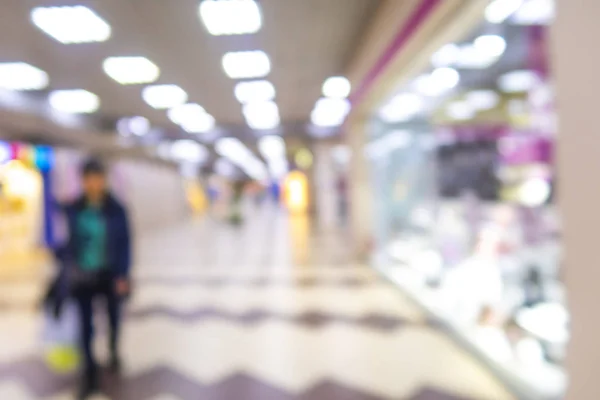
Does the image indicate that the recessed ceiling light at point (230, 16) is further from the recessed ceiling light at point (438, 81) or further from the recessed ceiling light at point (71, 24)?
the recessed ceiling light at point (438, 81)

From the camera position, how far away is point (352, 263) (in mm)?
7148

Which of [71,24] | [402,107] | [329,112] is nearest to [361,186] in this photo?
[402,107]

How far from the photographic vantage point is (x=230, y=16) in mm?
4785

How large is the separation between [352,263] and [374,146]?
2.03 meters

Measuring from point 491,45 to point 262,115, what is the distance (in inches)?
271

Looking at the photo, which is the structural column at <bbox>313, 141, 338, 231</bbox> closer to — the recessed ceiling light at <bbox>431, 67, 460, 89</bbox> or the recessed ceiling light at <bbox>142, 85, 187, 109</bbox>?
the recessed ceiling light at <bbox>142, 85, 187, 109</bbox>

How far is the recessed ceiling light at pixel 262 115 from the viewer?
379 inches

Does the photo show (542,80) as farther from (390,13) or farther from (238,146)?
(238,146)

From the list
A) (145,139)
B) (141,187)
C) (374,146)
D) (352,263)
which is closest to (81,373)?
(352,263)

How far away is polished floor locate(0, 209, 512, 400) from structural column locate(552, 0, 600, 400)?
1070mm

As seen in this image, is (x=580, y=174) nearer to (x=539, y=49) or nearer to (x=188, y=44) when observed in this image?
(x=539, y=49)

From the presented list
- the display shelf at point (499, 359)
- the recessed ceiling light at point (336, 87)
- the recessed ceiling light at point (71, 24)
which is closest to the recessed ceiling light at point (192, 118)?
the recessed ceiling light at point (336, 87)

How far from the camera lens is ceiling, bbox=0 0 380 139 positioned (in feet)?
15.0

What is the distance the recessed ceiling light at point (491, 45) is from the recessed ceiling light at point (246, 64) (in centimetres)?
291
